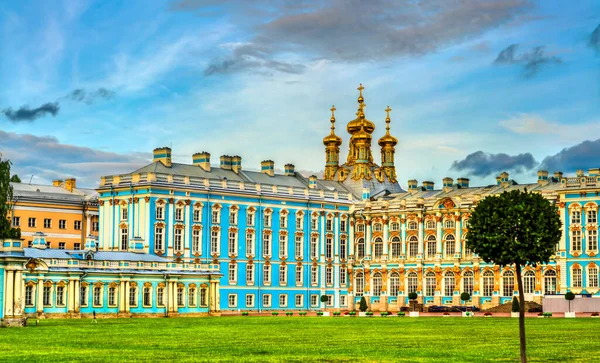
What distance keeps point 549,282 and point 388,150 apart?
33.8 metres

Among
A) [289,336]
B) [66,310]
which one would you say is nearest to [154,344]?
[289,336]

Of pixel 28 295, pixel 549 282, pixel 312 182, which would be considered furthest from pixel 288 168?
pixel 28 295

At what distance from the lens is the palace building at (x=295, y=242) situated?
295 feet

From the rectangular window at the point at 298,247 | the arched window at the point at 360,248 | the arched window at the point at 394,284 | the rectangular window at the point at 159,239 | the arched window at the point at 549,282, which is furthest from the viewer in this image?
the arched window at the point at 360,248

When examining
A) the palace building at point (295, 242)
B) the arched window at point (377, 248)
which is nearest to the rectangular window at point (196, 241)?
the palace building at point (295, 242)

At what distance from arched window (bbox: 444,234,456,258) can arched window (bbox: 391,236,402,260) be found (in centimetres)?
548

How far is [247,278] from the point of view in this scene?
352ft

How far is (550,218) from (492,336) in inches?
674

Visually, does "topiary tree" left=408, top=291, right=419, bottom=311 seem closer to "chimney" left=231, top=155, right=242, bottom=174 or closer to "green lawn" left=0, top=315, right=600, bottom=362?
"chimney" left=231, top=155, right=242, bottom=174

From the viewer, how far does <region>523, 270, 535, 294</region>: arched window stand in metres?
106

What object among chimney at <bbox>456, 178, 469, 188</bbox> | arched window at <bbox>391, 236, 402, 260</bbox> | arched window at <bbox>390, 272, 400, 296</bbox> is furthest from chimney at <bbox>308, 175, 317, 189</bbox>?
chimney at <bbox>456, 178, 469, 188</bbox>

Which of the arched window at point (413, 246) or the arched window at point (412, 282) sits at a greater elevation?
the arched window at point (413, 246)

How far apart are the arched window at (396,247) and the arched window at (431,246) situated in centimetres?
343

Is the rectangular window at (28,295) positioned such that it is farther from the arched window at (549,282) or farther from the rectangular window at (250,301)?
the arched window at (549,282)
